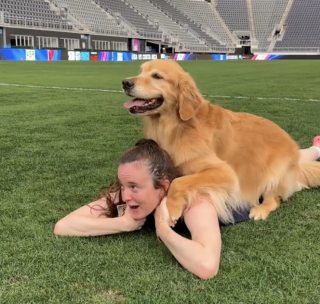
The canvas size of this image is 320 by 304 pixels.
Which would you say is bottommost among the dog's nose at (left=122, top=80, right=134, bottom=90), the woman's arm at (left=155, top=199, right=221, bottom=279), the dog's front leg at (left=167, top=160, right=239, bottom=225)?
the woman's arm at (left=155, top=199, right=221, bottom=279)

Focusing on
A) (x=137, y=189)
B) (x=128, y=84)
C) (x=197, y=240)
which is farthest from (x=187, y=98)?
(x=197, y=240)

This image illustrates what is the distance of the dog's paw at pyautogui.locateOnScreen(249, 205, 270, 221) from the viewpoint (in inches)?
134

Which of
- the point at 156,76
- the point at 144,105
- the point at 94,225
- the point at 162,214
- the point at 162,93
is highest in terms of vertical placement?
the point at 156,76

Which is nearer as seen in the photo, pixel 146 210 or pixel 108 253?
pixel 108 253

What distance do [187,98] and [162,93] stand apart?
0.68ft

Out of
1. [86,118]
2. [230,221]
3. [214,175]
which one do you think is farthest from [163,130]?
[86,118]

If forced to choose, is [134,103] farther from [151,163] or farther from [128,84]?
[151,163]

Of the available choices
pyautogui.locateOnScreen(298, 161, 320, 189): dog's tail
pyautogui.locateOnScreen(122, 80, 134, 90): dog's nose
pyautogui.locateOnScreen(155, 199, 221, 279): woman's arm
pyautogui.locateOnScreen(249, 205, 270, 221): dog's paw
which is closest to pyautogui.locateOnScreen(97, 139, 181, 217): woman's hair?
pyautogui.locateOnScreen(155, 199, 221, 279): woman's arm

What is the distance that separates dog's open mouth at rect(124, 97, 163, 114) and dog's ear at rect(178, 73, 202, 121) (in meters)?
0.18

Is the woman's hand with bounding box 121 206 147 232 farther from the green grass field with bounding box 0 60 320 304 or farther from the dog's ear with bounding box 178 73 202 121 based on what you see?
the dog's ear with bounding box 178 73 202 121

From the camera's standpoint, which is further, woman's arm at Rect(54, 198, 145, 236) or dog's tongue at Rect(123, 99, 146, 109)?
dog's tongue at Rect(123, 99, 146, 109)

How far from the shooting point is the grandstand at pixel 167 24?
140 ft

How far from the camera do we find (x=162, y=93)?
3334 millimetres

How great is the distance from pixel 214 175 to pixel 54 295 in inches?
56.6
